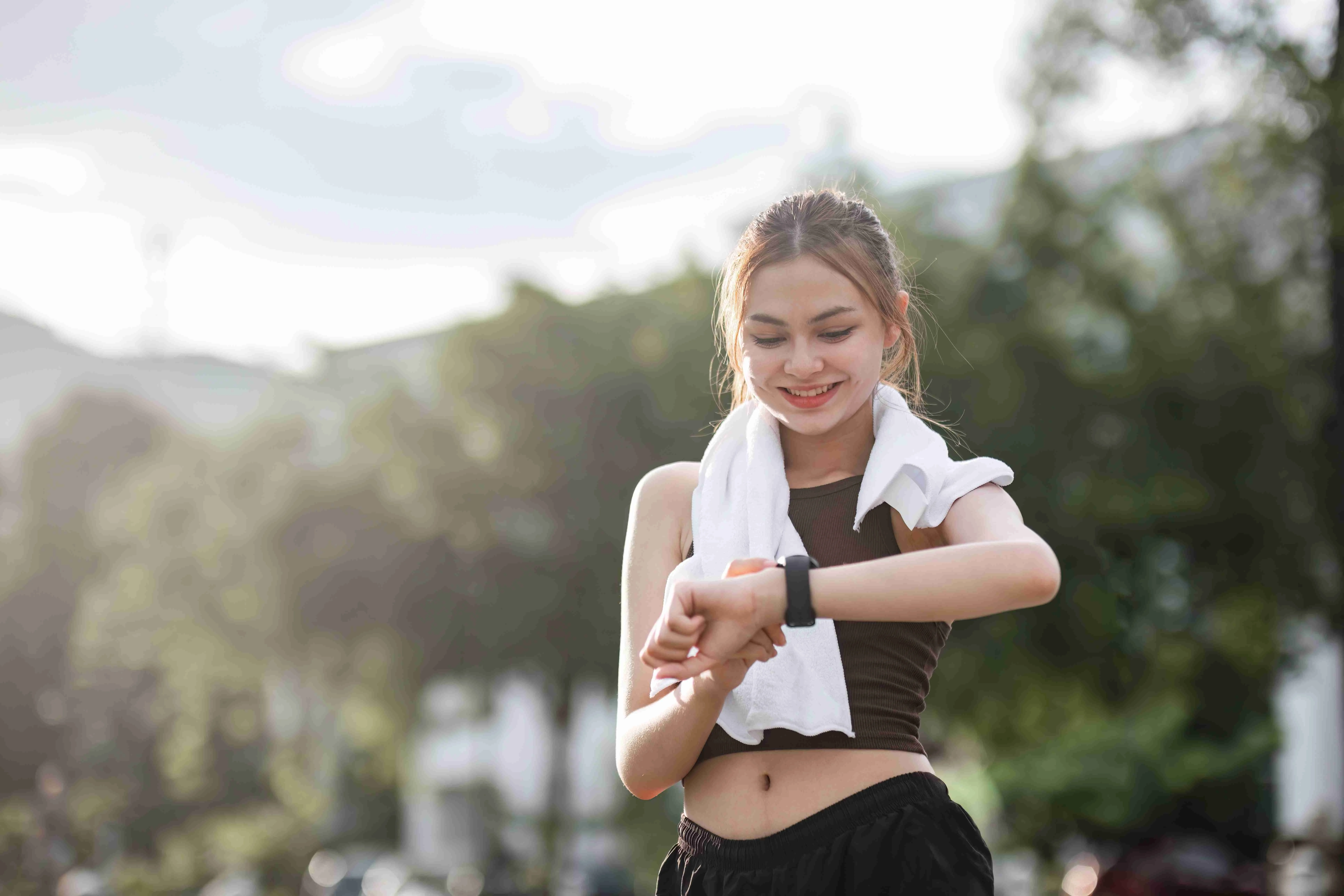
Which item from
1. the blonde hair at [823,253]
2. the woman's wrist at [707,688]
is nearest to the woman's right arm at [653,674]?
the woman's wrist at [707,688]

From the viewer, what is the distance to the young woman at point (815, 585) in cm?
177

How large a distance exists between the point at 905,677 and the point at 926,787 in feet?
0.61

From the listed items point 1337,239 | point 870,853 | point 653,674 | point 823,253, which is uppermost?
point 1337,239

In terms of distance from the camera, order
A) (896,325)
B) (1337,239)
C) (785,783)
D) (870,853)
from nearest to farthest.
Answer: (870,853) < (785,783) < (896,325) < (1337,239)

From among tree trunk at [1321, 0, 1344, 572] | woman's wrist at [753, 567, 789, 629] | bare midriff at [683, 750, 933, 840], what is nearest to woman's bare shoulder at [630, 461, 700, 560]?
bare midriff at [683, 750, 933, 840]

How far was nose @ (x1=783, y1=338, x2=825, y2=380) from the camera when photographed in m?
2.04

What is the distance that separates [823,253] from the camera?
2.08m

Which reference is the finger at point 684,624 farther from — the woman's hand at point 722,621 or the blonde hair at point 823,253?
the blonde hair at point 823,253

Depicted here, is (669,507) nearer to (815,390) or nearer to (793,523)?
(793,523)

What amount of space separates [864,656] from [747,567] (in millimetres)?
379

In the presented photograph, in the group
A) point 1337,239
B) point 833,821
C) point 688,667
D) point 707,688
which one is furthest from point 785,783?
point 1337,239

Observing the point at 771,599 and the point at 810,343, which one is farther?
the point at 810,343

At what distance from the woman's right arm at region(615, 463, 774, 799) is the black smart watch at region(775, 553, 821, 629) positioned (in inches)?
3.9

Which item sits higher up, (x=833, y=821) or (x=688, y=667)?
(x=688, y=667)
